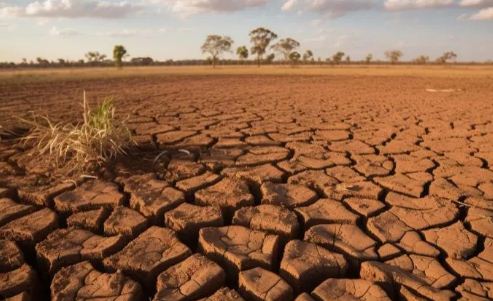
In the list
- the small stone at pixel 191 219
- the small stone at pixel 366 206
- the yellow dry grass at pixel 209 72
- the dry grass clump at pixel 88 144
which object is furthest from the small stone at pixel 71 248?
the yellow dry grass at pixel 209 72

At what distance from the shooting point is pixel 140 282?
59.4 inches

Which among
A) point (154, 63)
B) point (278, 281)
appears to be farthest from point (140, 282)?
point (154, 63)

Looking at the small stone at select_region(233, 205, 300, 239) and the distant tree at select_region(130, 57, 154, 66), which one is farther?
the distant tree at select_region(130, 57, 154, 66)

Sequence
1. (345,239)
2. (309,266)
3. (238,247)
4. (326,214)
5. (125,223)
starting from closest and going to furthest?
(309,266)
(238,247)
(345,239)
(125,223)
(326,214)

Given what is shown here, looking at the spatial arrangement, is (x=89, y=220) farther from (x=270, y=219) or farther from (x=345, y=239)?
(x=345, y=239)

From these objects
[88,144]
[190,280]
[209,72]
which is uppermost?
[88,144]

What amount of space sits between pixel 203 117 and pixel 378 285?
3.83 m

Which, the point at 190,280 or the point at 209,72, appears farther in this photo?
the point at 209,72

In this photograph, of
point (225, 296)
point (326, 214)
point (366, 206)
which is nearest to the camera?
point (225, 296)

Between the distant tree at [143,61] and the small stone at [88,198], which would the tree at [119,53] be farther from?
the small stone at [88,198]

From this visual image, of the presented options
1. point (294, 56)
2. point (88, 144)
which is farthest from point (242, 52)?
point (88, 144)

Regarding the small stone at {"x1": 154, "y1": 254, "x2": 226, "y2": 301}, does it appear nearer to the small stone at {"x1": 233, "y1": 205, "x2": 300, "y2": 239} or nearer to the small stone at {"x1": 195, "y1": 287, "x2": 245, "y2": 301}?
the small stone at {"x1": 195, "y1": 287, "x2": 245, "y2": 301}

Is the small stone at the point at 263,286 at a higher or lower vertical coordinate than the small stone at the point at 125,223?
lower

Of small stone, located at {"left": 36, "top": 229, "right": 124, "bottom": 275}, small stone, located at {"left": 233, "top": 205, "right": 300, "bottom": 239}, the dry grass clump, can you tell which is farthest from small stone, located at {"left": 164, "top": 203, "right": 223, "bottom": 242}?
the dry grass clump
